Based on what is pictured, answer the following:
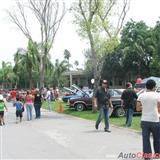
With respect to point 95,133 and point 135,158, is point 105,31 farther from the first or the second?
point 135,158

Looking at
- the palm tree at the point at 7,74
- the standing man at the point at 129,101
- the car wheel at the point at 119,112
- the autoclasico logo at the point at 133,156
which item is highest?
the palm tree at the point at 7,74

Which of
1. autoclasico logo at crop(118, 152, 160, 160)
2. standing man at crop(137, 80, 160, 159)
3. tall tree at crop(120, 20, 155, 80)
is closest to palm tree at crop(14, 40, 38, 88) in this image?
tall tree at crop(120, 20, 155, 80)

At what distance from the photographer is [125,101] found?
18.9 m

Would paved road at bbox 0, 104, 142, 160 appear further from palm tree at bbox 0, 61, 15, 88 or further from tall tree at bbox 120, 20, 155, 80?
palm tree at bbox 0, 61, 15, 88

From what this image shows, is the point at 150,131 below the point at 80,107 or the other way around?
below

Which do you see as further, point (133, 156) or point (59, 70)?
point (59, 70)

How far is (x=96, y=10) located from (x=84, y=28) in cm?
140

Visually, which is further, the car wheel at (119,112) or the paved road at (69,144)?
the car wheel at (119,112)

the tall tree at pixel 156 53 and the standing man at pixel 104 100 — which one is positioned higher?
the tall tree at pixel 156 53

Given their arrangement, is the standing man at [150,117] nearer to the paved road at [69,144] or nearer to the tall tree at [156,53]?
the paved road at [69,144]

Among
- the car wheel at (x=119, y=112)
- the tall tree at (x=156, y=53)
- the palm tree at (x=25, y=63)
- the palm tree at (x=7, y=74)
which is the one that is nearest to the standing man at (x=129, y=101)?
the car wheel at (x=119, y=112)

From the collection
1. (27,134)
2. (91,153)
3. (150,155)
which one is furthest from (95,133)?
(150,155)

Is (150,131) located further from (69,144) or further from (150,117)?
(69,144)

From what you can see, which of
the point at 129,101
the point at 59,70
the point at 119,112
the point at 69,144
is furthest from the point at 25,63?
the point at 69,144
